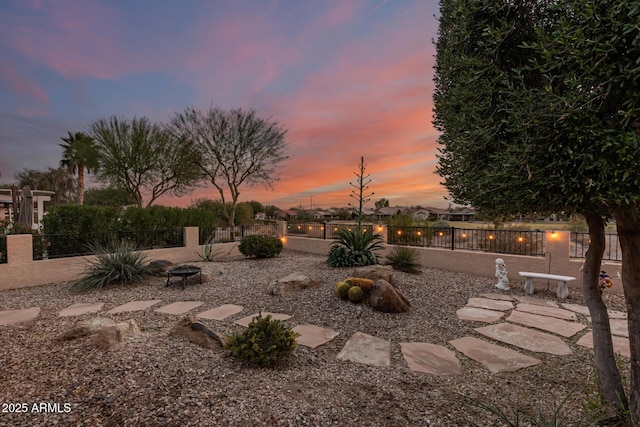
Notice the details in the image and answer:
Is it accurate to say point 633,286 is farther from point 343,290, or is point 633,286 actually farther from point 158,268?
point 158,268

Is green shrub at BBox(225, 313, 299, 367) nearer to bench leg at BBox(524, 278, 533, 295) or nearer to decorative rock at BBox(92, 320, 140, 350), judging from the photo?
decorative rock at BBox(92, 320, 140, 350)

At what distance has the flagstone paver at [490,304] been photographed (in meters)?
5.41

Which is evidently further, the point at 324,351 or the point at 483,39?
the point at 324,351

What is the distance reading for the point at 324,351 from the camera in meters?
3.58

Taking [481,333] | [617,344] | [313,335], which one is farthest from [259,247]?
[617,344]

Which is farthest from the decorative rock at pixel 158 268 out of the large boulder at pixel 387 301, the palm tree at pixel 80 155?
the palm tree at pixel 80 155

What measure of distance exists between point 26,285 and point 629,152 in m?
11.1

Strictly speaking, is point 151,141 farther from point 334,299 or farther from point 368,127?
point 334,299

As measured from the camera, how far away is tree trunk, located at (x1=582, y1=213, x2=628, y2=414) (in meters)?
2.34

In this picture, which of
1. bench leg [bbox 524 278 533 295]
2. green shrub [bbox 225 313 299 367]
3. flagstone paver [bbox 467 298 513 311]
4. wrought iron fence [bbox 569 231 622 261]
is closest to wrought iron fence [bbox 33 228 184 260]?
green shrub [bbox 225 313 299 367]

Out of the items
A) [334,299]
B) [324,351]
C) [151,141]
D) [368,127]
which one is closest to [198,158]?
[151,141]

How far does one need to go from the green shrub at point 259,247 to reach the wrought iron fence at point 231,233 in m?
2.00

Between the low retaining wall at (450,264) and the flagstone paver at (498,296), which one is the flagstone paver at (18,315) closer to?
the low retaining wall at (450,264)

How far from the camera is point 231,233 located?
42.9 feet
